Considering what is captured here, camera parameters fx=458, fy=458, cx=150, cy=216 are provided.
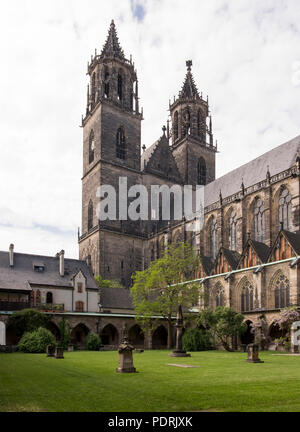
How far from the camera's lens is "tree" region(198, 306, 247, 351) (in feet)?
127

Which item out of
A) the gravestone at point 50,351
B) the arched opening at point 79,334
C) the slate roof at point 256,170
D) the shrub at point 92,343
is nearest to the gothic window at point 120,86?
the slate roof at point 256,170

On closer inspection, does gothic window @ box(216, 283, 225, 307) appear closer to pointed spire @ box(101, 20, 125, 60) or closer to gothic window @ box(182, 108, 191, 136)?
gothic window @ box(182, 108, 191, 136)

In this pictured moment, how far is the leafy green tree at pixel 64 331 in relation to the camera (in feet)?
141

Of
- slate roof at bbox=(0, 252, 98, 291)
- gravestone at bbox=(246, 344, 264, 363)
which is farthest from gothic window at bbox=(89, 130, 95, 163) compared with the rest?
gravestone at bbox=(246, 344, 264, 363)

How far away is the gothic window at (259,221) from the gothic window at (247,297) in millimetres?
10143

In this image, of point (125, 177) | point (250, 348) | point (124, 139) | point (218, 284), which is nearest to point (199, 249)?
point (218, 284)

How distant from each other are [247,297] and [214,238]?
1847cm

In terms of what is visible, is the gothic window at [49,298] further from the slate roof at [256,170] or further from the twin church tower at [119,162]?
the slate roof at [256,170]

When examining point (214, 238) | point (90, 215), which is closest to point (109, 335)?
point (214, 238)

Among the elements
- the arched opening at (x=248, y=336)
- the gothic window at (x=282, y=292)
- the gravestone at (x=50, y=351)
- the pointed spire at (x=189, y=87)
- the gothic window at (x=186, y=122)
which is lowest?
the arched opening at (x=248, y=336)

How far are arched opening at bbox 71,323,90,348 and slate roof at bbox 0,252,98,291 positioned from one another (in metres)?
6.59

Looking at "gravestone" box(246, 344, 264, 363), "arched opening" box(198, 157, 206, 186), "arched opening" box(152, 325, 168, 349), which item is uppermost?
"arched opening" box(198, 157, 206, 186)

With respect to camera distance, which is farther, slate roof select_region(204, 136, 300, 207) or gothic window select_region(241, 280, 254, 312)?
slate roof select_region(204, 136, 300, 207)
